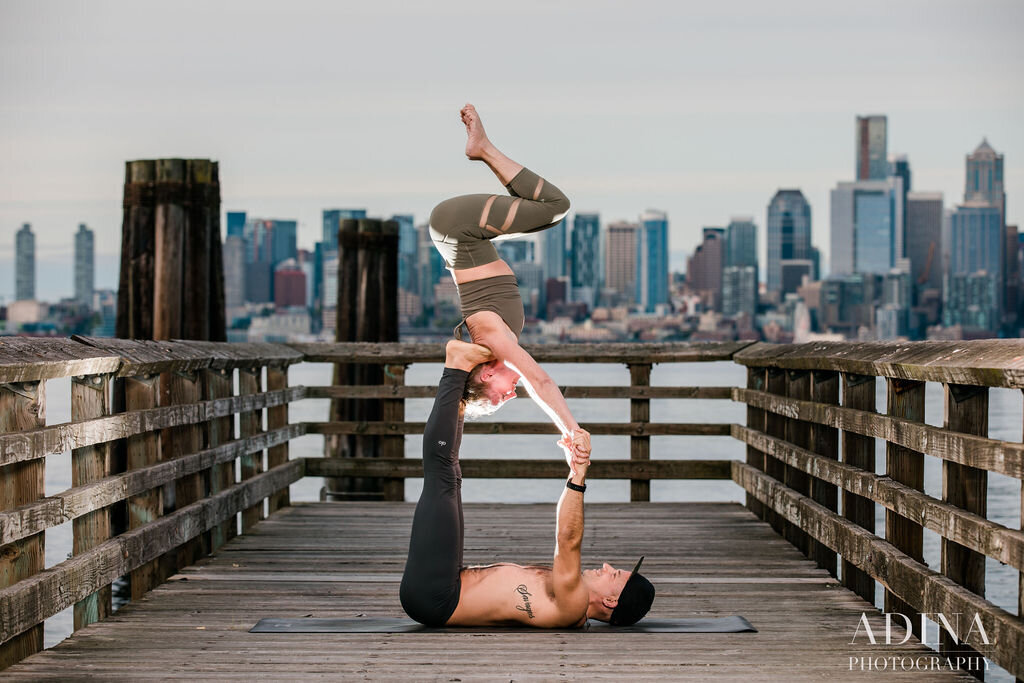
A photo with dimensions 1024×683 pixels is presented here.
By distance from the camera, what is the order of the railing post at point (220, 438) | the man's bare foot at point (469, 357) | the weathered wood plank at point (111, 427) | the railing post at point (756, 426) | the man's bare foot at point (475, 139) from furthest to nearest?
the railing post at point (756, 426) < the railing post at point (220, 438) < the man's bare foot at point (469, 357) < the man's bare foot at point (475, 139) < the weathered wood plank at point (111, 427)

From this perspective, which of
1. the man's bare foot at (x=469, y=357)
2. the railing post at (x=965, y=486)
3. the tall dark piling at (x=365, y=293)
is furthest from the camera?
the tall dark piling at (x=365, y=293)

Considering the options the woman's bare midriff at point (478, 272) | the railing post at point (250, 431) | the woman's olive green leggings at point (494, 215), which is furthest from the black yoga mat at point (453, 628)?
the railing post at point (250, 431)

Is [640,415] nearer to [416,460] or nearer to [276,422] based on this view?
[416,460]

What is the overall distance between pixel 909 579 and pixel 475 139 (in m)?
2.41

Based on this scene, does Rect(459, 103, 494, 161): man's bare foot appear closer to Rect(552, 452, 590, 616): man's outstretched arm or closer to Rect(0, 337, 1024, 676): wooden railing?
Rect(552, 452, 590, 616): man's outstretched arm

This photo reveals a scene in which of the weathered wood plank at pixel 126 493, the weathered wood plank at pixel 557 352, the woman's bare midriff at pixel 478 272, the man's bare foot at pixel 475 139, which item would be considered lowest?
the weathered wood plank at pixel 126 493

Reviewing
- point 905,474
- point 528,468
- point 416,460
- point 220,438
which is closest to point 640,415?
point 528,468

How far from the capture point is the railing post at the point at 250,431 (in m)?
7.81

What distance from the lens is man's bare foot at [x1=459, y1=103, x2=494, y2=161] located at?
480 cm

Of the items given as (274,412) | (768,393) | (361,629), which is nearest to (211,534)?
(274,412)

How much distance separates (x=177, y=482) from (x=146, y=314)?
→ 3054mm

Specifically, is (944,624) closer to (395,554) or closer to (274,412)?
(395,554)

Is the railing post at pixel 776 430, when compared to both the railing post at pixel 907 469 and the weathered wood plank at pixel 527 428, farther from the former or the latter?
the railing post at pixel 907 469

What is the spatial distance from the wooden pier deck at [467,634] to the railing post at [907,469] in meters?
0.21
